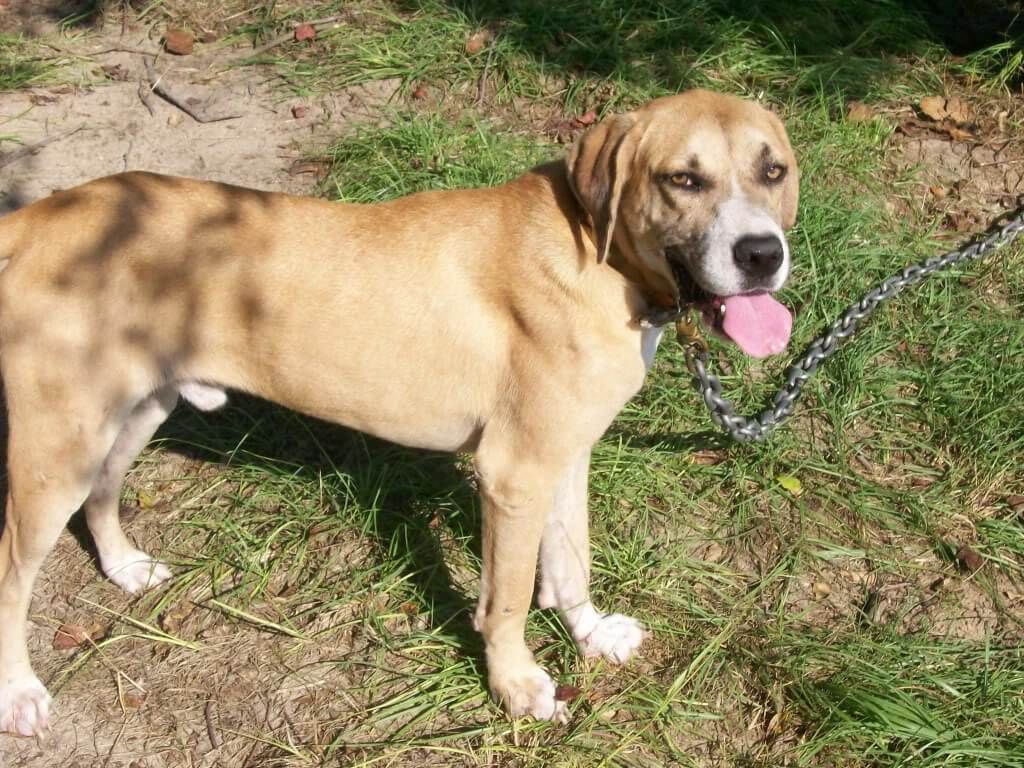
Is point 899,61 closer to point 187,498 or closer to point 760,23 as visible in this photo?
point 760,23

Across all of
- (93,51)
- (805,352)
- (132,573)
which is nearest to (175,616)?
(132,573)

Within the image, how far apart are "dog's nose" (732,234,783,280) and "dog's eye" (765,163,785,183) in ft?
1.13

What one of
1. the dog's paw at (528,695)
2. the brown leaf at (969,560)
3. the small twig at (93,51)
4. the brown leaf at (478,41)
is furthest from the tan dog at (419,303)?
the small twig at (93,51)

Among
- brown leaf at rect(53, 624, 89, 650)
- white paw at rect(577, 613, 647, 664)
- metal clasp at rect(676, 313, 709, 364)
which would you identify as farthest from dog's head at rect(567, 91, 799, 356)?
brown leaf at rect(53, 624, 89, 650)

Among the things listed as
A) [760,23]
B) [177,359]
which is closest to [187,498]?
[177,359]

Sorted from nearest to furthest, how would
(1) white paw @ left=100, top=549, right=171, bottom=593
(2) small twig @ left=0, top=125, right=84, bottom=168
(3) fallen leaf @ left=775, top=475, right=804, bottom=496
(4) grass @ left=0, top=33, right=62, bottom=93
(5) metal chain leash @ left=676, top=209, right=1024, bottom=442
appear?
(5) metal chain leash @ left=676, top=209, right=1024, bottom=442
(1) white paw @ left=100, top=549, right=171, bottom=593
(3) fallen leaf @ left=775, top=475, right=804, bottom=496
(2) small twig @ left=0, top=125, right=84, bottom=168
(4) grass @ left=0, top=33, right=62, bottom=93

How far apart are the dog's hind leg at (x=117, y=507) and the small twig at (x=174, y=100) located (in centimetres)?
297

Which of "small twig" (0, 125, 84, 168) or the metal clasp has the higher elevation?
the metal clasp

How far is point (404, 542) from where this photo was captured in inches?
174

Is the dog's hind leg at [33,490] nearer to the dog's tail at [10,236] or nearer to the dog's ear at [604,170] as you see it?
the dog's tail at [10,236]

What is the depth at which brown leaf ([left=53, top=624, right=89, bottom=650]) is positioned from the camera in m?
4.16

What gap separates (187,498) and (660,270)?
2.51m

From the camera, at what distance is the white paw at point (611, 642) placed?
4.02 meters

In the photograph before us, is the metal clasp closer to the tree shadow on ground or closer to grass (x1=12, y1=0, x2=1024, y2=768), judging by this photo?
grass (x1=12, y1=0, x2=1024, y2=768)
